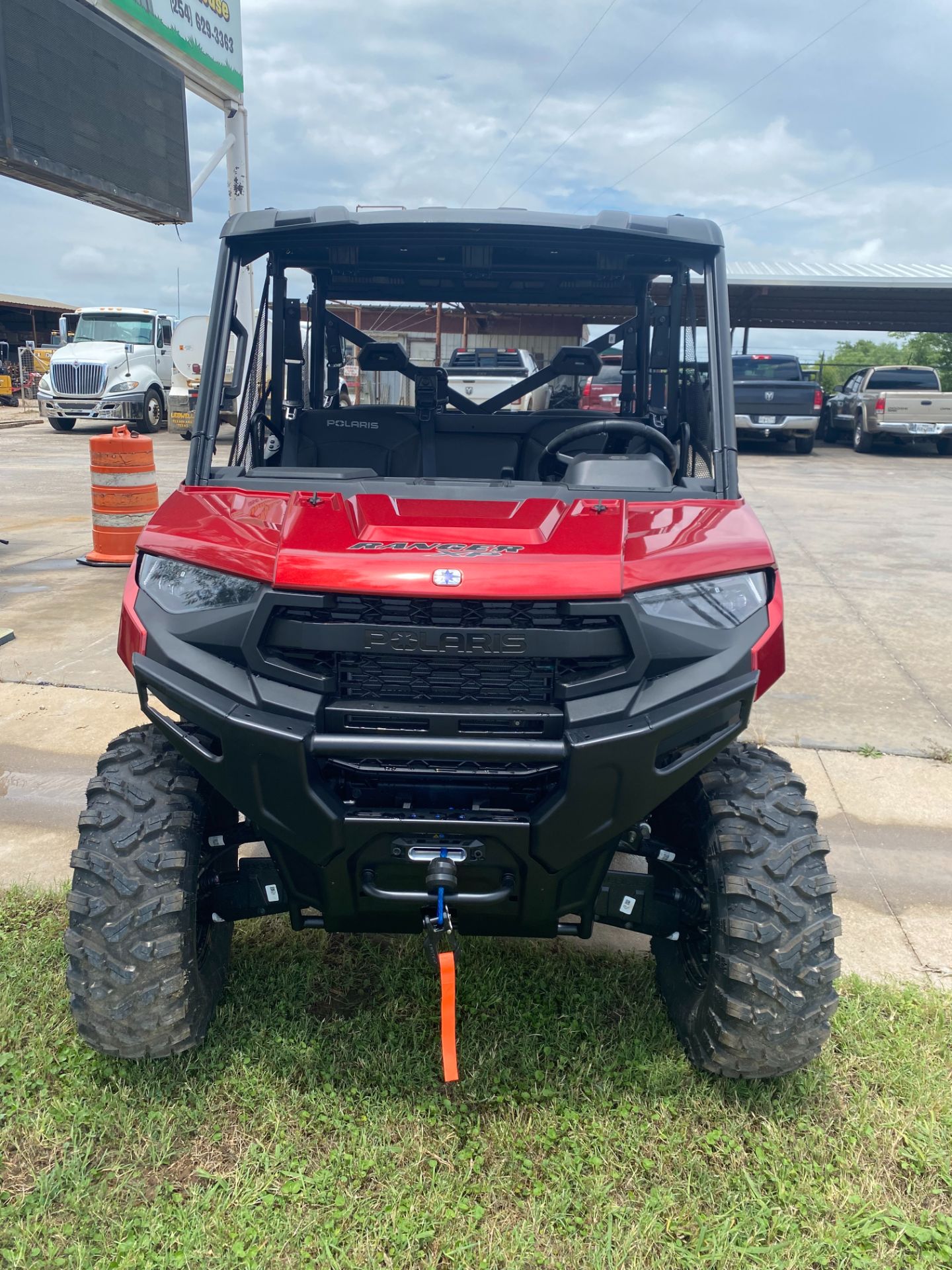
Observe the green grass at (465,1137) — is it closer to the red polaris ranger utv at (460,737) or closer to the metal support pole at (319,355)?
the red polaris ranger utv at (460,737)

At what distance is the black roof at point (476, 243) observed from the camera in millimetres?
2848

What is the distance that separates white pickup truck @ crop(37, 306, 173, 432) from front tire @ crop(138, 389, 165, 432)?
1 centimetres

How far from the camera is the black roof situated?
2.85 metres

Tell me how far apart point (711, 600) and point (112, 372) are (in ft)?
67.3

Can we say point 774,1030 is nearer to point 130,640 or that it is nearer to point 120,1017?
point 120,1017

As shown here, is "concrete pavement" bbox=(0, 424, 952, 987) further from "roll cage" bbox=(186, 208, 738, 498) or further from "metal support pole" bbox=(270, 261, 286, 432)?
"metal support pole" bbox=(270, 261, 286, 432)

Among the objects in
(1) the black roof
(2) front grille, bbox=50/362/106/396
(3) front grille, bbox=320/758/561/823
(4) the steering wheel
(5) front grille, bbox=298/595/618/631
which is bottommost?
(3) front grille, bbox=320/758/561/823

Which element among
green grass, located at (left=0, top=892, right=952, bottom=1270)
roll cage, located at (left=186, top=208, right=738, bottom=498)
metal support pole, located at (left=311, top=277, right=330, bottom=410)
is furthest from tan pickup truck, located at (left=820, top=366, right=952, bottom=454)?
green grass, located at (left=0, top=892, right=952, bottom=1270)

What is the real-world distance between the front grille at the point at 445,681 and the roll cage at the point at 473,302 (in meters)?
1.02

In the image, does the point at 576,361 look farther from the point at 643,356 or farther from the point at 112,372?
the point at 112,372

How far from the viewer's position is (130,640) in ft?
7.47

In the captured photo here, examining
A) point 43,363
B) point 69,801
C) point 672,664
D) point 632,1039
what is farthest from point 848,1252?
point 43,363

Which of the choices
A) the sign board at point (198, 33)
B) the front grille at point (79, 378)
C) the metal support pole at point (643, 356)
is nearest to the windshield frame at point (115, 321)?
the front grille at point (79, 378)

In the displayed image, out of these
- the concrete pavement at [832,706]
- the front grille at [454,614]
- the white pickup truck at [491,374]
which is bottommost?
the concrete pavement at [832,706]
